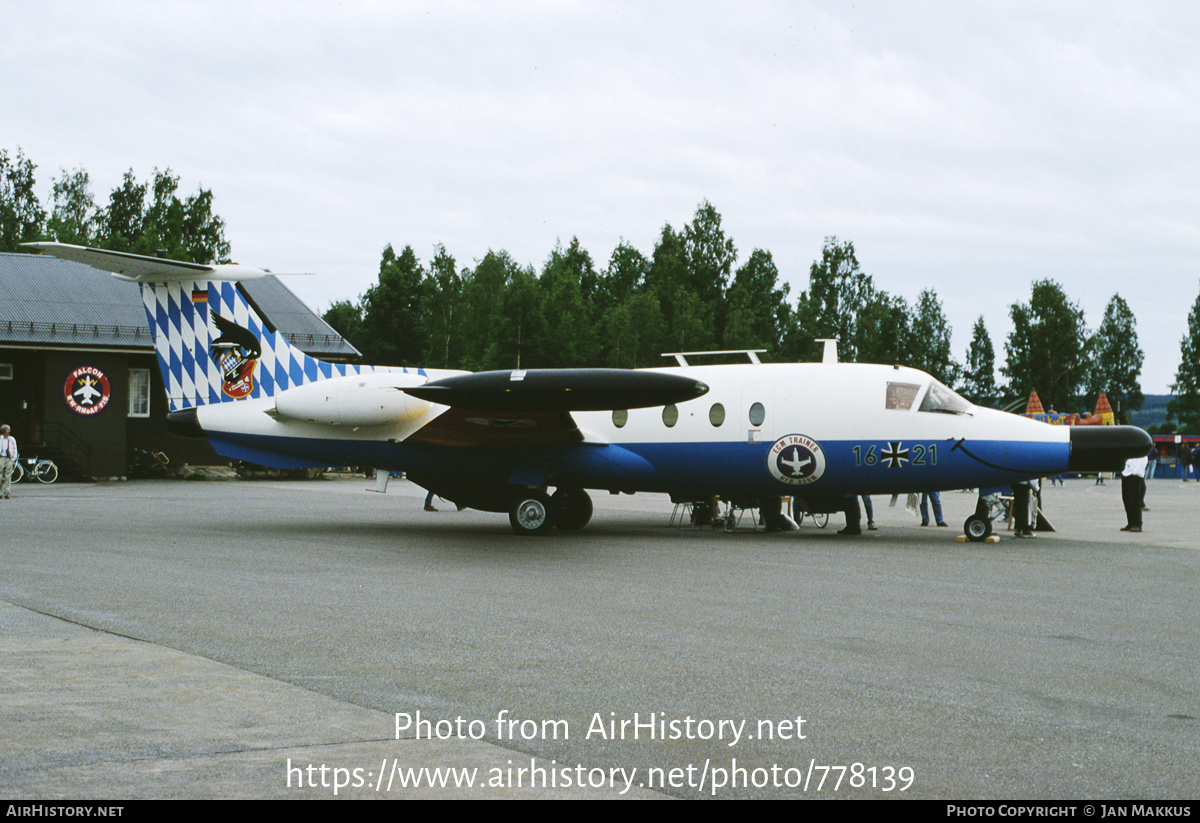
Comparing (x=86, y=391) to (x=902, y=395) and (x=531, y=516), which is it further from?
(x=902, y=395)

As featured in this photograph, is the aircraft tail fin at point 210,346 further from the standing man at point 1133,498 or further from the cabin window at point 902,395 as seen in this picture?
the standing man at point 1133,498

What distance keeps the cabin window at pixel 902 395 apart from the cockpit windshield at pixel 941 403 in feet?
0.59

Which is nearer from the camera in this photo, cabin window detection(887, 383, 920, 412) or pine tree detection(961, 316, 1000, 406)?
cabin window detection(887, 383, 920, 412)

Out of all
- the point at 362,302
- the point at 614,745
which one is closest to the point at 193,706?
the point at 614,745

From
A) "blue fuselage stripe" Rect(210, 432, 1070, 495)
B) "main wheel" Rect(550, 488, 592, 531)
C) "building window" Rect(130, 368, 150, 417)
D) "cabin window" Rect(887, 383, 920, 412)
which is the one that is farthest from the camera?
"building window" Rect(130, 368, 150, 417)

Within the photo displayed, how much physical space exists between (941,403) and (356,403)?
8880 mm

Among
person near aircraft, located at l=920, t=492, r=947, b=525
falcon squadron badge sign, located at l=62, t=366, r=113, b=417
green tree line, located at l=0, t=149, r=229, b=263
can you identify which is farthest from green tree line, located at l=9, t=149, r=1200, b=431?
person near aircraft, located at l=920, t=492, r=947, b=525

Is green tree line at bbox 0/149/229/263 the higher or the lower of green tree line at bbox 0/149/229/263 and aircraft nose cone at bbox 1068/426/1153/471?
the higher

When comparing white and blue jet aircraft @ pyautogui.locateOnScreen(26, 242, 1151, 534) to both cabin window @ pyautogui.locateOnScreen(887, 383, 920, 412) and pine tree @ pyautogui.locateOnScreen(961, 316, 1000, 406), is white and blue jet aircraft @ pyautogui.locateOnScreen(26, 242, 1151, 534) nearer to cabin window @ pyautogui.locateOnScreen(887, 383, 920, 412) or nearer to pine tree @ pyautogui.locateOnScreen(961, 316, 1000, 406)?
cabin window @ pyautogui.locateOnScreen(887, 383, 920, 412)

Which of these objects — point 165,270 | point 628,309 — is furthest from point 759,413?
point 628,309

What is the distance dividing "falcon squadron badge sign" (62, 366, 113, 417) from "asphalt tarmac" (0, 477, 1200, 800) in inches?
890

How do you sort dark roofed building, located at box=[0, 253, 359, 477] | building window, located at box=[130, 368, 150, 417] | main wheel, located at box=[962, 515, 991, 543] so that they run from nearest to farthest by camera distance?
1. main wheel, located at box=[962, 515, 991, 543]
2. dark roofed building, located at box=[0, 253, 359, 477]
3. building window, located at box=[130, 368, 150, 417]

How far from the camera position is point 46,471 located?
33.8 meters

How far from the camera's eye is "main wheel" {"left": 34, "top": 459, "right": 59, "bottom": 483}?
3375cm
